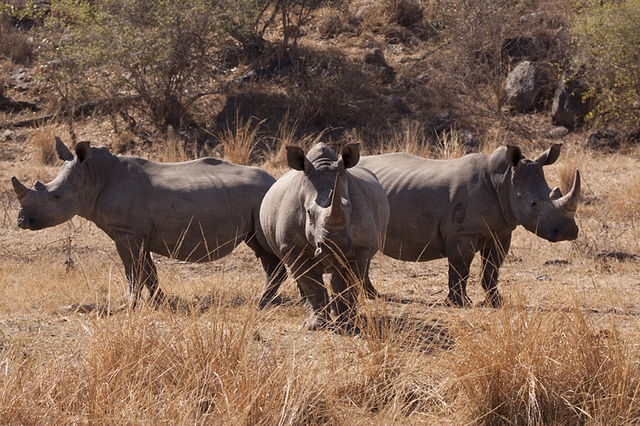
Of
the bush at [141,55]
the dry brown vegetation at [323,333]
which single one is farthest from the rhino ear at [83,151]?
the bush at [141,55]

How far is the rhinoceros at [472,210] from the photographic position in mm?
7609

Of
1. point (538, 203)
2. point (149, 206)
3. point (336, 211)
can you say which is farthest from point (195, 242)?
point (538, 203)

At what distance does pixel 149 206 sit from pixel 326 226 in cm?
256

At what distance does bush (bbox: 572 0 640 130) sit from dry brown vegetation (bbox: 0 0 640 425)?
0.77 meters

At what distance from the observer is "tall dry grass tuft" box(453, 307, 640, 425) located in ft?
15.1

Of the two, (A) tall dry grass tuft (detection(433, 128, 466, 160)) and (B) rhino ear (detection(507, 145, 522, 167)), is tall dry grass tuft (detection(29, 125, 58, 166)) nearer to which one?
(A) tall dry grass tuft (detection(433, 128, 466, 160))

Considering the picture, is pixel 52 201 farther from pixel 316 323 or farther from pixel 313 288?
pixel 316 323

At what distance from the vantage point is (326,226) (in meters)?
5.66

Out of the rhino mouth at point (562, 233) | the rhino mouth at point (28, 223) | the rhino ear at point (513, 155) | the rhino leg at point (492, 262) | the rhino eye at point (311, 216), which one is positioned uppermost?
the rhino eye at point (311, 216)

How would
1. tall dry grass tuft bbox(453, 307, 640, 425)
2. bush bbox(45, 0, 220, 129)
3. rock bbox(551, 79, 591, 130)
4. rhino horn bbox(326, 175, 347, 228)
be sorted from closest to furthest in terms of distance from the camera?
tall dry grass tuft bbox(453, 307, 640, 425), rhino horn bbox(326, 175, 347, 228), bush bbox(45, 0, 220, 129), rock bbox(551, 79, 591, 130)

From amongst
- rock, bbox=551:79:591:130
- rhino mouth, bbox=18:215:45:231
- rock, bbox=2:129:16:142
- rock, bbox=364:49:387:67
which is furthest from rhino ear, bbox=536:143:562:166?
rock, bbox=2:129:16:142

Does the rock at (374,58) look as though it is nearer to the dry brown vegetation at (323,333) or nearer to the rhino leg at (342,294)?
the dry brown vegetation at (323,333)

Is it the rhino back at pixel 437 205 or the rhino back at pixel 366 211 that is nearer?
the rhino back at pixel 366 211

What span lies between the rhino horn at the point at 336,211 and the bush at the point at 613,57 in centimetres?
1003
